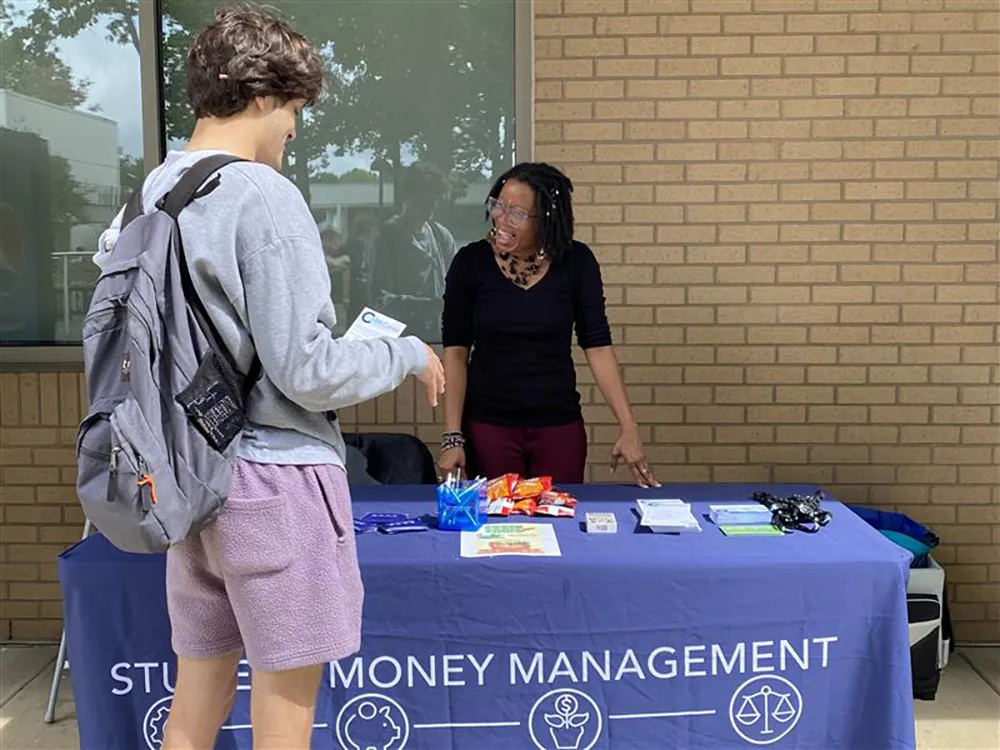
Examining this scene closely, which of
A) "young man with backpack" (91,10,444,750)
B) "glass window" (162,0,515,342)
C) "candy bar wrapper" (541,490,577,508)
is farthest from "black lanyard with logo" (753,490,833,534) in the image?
"glass window" (162,0,515,342)

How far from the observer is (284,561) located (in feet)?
5.66

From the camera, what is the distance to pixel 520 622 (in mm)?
2371

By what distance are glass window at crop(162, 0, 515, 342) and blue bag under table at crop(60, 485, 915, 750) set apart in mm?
1834

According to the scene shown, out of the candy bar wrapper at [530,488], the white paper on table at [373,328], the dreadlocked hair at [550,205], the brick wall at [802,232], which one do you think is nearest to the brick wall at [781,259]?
the brick wall at [802,232]

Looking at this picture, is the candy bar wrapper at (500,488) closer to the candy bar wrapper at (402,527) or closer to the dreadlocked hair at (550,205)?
the candy bar wrapper at (402,527)

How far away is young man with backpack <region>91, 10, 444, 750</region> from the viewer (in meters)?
1.62

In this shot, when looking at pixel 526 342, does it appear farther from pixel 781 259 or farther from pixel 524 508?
pixel 781 259

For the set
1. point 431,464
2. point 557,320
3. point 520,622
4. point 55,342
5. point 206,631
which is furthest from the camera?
point 55,342

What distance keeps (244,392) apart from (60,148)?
2.78m

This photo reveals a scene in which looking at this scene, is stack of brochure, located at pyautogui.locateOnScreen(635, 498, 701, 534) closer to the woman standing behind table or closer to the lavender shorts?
the woman standing behind table

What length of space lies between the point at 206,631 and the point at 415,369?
63cm

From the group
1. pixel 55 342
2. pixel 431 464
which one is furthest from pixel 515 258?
pixel 55 342

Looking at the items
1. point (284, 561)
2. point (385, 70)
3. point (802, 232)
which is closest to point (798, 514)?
point (284, 561)

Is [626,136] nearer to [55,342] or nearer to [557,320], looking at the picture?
[557,320]
